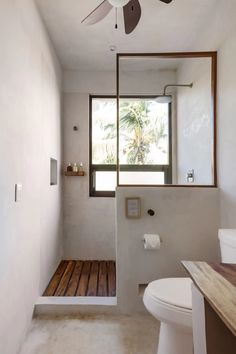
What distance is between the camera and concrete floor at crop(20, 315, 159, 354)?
5.86 ft

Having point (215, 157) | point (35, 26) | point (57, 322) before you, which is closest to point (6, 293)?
point (57, 322)

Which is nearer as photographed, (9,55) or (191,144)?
(9,55)

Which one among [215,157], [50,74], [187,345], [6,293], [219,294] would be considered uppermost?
[50,74]

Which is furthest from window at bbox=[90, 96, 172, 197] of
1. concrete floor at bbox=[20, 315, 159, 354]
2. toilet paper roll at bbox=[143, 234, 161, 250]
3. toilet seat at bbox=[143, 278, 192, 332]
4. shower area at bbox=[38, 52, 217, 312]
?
concrete floor at bbox=[20, 315, 159, 354]

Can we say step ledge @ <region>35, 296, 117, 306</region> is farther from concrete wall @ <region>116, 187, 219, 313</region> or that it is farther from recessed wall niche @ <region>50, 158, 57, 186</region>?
recessed wall niche @ <region>50, 158, 57, 186</region>

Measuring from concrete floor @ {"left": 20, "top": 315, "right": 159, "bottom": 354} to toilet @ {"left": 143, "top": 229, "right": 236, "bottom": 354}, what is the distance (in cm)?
32

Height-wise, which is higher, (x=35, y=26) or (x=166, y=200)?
(x=35, y=26)

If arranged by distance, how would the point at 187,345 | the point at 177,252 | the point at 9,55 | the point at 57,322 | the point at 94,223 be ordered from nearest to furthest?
the point at 187,345 → the point at 9,55 → the point at 57,322 → the point at 177,252 → the point at 94,223

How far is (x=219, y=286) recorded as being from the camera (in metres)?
0.92

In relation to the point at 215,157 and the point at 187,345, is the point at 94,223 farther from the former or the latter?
the point at 187,345

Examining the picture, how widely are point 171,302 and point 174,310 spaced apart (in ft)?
0.14

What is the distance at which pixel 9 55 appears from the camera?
1.61 meters

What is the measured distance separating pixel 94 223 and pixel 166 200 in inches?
58.5

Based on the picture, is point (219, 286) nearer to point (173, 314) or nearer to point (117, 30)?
point (173, 314)
